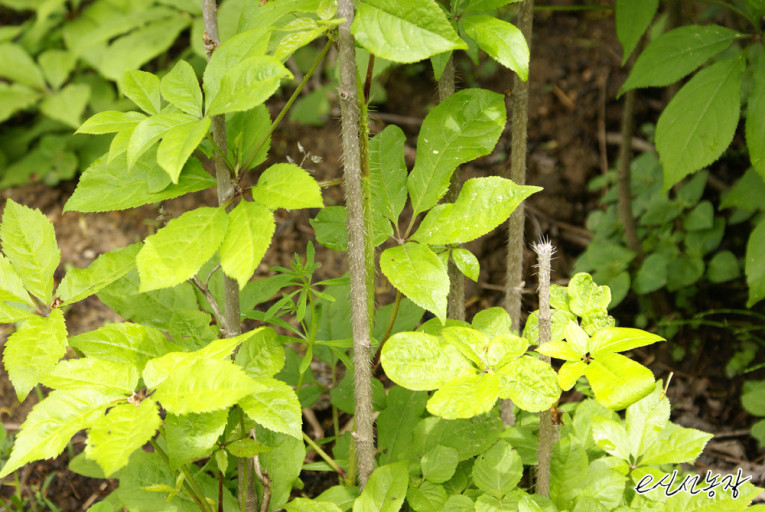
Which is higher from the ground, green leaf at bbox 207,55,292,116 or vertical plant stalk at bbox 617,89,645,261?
green leaf at bbox 207,55,292,116

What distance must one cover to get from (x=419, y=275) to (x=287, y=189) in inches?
11.7

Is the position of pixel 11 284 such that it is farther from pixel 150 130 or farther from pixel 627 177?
pixel 627 177

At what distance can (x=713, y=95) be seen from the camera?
162 cm

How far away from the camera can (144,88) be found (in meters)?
1.19

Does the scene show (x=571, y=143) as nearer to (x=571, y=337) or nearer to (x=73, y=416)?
(x=571, y=337)

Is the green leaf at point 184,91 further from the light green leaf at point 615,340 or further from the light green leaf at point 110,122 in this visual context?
the light green leaf at point 615,340

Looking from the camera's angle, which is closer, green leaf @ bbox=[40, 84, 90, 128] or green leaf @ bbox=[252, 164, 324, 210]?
green leaf @ bbox=[252, 164, 324, 210]

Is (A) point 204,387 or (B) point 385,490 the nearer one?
(A) point 204,387

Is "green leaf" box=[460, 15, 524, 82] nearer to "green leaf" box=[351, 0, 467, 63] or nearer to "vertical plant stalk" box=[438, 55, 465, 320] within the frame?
"green leaf" box=[351, 0, 467, 63]

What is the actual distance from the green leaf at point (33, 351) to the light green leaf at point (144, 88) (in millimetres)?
423

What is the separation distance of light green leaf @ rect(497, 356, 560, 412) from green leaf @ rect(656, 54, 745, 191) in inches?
30.9

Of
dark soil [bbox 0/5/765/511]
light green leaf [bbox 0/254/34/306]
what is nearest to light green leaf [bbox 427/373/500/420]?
light green leaf [bbox 0/254/34/306]

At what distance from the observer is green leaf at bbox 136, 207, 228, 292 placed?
104 cm

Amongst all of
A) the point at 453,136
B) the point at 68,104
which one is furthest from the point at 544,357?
the point at 68,104
